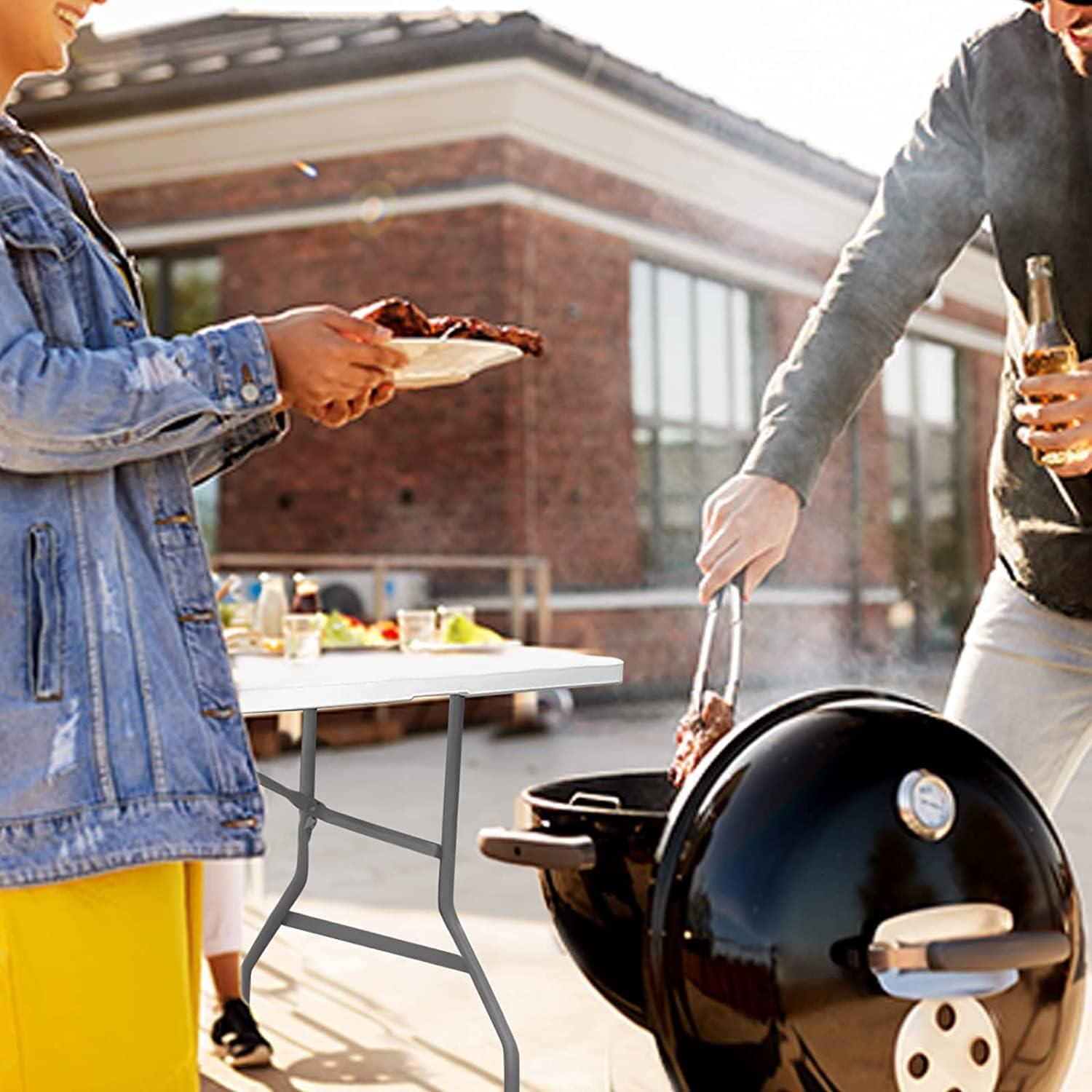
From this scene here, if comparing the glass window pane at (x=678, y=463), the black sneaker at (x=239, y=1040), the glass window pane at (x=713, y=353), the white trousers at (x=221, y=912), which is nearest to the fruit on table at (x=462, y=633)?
the white trousers at (x=221, y=912)

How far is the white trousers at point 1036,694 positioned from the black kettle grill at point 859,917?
1.73 ft

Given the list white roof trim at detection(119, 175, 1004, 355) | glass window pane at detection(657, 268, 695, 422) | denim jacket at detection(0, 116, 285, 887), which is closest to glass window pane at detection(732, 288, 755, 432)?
white roof trim at detection(119, 175, 1004, 355)

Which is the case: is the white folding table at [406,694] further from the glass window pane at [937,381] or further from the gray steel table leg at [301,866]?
the glass window pane at [937,381]

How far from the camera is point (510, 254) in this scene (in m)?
11.7

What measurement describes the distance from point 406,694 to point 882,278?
130cm

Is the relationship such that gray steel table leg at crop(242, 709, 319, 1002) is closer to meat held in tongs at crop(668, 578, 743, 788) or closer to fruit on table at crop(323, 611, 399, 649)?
fruit on table at crop(323, 611, 399, 649)

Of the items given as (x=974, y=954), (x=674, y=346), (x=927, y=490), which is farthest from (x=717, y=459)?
(x=974, y=954)

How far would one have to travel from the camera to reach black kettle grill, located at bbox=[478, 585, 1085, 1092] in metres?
1.58

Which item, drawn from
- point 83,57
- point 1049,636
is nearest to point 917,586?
point 83,57

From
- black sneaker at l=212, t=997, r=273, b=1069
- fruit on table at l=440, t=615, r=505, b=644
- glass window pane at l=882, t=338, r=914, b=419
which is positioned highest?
glass window pane at l=882, t=338, r=914, b=419

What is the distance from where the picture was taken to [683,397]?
45.3 feet

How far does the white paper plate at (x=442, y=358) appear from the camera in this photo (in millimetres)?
1993

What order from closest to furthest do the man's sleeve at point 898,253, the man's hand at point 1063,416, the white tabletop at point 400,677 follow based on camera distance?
the man's hand at point 1063,416 → the man's sleeve at point 898,253 → the white tabletop at point 400,677

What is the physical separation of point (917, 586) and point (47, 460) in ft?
56.7
